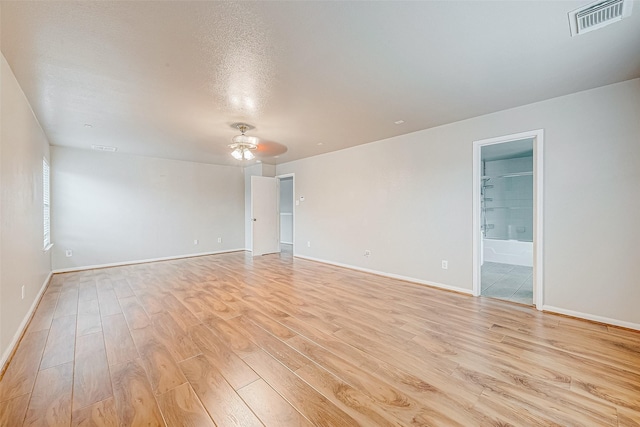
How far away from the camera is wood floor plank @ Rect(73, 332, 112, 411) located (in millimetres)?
1630

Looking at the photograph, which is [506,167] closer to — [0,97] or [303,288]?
[303,288]

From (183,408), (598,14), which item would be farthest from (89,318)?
(598,14)

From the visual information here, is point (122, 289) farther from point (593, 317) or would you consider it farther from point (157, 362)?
point (593, 317)

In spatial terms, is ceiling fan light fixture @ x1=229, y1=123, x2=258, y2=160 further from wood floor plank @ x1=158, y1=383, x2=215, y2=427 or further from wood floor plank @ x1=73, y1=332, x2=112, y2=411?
wood floor plank @ x1=158, y1=383, x2=215, y2=427

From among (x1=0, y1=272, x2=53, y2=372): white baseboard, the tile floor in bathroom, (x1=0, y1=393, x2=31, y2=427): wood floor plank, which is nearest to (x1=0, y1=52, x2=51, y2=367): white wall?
(x1=0, y1=272, x2=53, y2=372): white baseboard

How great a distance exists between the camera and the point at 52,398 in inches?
63.9

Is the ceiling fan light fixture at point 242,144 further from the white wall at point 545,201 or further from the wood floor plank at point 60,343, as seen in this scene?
the wood floor plank at point 60,343

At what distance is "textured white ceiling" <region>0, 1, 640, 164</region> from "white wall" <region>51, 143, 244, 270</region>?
74.4 inches

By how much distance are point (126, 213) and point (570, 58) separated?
7155mm

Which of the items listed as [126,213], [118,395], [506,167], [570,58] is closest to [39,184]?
[126,213]

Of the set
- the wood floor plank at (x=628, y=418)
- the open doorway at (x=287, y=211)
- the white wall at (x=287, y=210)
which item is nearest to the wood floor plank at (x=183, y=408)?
the wood floor plank at (x=628, y=418)

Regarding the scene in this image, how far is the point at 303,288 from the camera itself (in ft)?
12.7

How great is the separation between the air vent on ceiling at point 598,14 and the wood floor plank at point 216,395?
314 cm

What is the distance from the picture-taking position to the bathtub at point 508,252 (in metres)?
5.33
